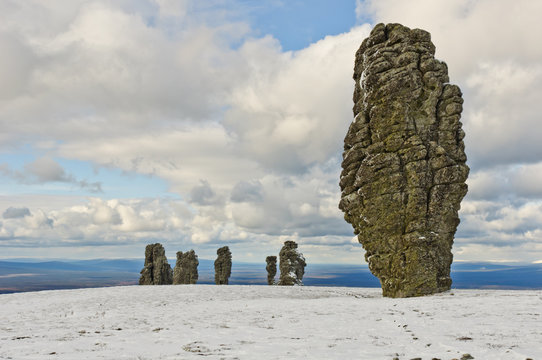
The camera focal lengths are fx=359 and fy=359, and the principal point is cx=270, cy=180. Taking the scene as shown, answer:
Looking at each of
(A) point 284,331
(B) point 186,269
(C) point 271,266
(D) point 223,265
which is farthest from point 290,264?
(A) point 284,331

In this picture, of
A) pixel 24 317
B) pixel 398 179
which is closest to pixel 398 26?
pixel 398 179

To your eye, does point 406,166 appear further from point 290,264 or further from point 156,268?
point 156,268

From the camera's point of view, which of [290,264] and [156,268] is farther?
[156,268]

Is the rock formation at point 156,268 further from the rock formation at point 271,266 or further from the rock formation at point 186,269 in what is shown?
the rock formation at point 271,266

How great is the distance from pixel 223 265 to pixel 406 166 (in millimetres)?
48638

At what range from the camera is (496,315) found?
51.7ft

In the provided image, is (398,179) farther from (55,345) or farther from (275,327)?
(55,345)

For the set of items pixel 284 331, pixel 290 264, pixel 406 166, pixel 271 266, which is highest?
pixel 406 166

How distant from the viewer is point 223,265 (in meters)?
69.7

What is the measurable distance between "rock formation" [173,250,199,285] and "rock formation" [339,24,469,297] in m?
46.1

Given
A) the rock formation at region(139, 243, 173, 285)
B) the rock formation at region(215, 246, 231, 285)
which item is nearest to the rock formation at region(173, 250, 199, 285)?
the rock formation at region(139, 243, 173, 285)

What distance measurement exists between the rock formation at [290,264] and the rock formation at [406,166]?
104ft

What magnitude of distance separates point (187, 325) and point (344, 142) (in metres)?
22.4

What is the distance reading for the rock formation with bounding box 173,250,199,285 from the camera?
70062mm
